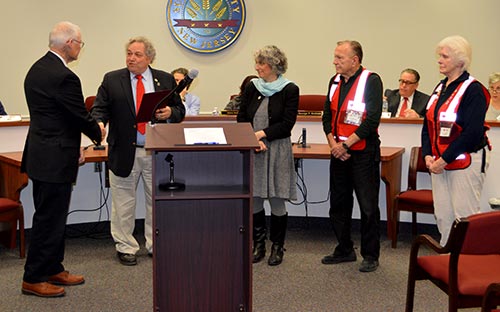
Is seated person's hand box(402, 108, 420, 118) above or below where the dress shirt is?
below

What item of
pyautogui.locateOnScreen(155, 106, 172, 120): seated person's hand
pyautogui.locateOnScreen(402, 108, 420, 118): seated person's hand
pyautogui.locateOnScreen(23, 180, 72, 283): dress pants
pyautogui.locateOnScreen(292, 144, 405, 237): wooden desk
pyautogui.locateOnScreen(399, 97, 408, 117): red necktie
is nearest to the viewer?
pyautogui.locateOnScreen(23, 180, 72, 283): dress pants

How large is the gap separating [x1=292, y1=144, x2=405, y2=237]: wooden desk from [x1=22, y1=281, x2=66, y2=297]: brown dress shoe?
2.08 metres

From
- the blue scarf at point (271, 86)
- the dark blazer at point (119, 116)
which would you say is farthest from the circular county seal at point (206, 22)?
the blue scarf at point (271, 86)

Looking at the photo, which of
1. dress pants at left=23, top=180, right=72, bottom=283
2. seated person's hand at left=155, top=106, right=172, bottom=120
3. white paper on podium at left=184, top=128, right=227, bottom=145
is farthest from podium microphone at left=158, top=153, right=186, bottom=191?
seated person's hand at left=155, top=106, right=172, bottom=120

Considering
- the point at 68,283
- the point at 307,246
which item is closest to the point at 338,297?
the point at 307,246

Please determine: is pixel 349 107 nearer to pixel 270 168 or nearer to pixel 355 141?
pixel 355 141

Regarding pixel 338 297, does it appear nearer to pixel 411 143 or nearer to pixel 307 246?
pixel 307 246

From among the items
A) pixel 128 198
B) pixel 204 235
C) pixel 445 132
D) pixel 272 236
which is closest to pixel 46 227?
pixel 128 198

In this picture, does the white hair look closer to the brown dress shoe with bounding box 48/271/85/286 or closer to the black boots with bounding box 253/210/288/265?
the brown dress shoe with bounding box 48/271/85/286

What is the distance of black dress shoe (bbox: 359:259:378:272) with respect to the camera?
14.9 feet

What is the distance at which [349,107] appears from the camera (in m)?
4.42

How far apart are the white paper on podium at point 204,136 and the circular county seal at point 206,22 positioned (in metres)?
5.19

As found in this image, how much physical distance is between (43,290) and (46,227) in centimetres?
40

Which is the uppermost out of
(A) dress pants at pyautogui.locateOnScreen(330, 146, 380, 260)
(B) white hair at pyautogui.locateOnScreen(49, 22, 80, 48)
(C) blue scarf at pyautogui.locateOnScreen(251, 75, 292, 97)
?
(B) white hair at pyautogui.locateOnScreen(49, 22, 80, 48)
